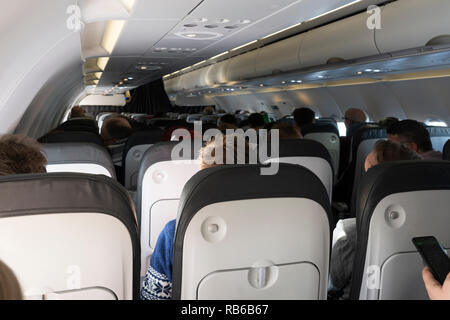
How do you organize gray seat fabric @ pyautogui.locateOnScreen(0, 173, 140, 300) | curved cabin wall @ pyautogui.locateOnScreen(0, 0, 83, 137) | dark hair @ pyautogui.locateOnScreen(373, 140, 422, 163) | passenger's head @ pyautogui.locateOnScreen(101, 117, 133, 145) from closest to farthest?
gray seat fabric @ pyautogui.locateOnScreen(0, 173, 140, 300), dark hair @ pyautogui.locateOnScreen(373, 140, 422, 163), curved cabin wall @ pyautogui.locateOnScreen(0, 0, 83, 137), passenger's head @ pyautogui.locateOnScreen(101, 117, 133, 145)

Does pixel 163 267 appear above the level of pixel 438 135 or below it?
below

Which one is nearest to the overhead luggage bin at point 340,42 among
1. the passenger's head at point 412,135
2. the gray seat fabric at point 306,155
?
the passenger's head at point 412,135

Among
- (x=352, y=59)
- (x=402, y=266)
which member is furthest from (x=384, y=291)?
(x=352, y=59)

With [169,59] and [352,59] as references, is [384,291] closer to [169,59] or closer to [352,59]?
[352,59]

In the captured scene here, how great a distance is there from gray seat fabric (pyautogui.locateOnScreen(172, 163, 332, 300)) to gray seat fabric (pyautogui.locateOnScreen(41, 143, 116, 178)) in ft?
5.60

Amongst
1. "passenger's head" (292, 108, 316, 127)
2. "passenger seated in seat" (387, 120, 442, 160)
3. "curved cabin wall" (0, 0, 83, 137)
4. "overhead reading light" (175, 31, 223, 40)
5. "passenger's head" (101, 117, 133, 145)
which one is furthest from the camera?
"passenger's head" (292, 108, 316, 127)

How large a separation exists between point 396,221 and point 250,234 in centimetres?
71

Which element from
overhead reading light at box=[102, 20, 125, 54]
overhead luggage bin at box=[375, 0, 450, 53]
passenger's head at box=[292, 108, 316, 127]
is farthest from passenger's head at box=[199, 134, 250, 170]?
passenger's head at box=[292, 108, 316, 127]

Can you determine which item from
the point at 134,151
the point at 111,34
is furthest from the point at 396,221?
the point at 111,34

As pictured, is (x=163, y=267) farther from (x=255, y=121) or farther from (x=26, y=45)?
(x=255, y=121)

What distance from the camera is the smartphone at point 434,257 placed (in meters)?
1.70

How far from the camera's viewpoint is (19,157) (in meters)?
2.04

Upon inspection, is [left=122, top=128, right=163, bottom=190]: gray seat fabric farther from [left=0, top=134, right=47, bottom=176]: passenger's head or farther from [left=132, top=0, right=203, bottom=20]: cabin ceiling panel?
[left=0, top=134, right=47, bottom=176]: passenger's head

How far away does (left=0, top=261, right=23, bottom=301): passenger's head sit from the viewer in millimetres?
1507
